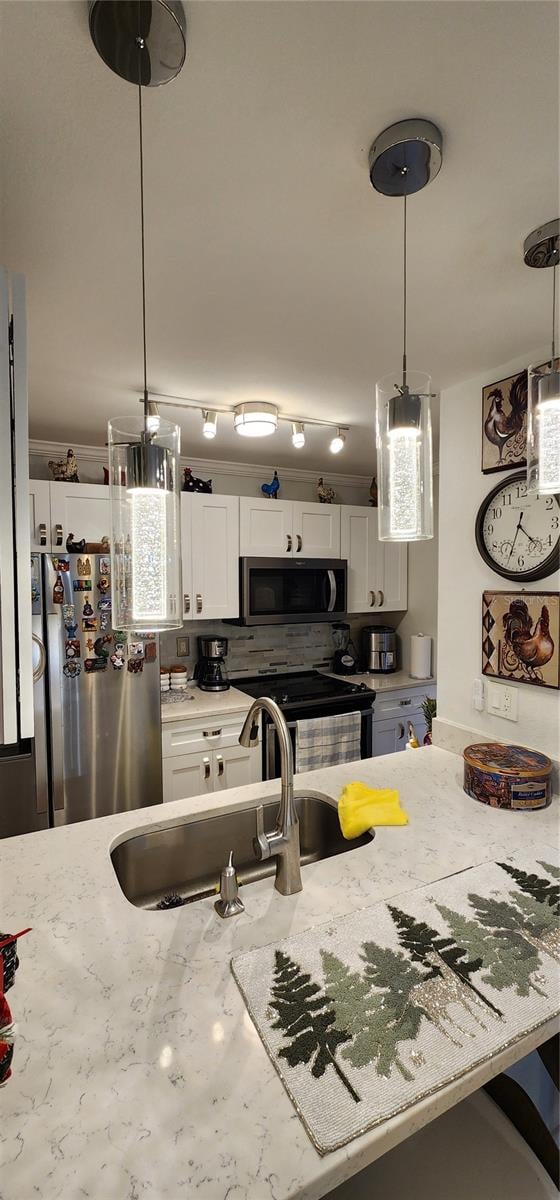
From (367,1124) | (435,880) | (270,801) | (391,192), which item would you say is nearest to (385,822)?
(435,880)

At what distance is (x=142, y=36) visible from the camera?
67 cm

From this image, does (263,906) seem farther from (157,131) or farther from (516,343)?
(516,343)

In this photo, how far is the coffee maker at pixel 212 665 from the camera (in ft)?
10.3

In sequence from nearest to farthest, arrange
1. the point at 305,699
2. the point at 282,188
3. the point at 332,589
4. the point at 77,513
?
1. the point at 282,188
2. the point at 77,513
3. the point at 305,699
4. the point at 332,589

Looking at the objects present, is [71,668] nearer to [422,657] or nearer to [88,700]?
[88,700]

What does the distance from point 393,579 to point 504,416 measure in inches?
80.3

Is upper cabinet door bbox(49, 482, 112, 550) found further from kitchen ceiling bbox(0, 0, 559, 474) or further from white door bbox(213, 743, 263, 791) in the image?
white door bbox(213, 743, 263, 791)

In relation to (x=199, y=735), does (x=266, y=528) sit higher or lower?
higher

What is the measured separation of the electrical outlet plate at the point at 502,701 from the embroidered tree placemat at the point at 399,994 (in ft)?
2.30

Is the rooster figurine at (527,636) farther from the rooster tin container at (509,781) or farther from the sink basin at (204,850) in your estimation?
the sink basin at (204,850)

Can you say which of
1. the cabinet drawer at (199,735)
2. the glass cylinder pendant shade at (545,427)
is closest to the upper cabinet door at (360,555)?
the cabinet drawer at (199,735)

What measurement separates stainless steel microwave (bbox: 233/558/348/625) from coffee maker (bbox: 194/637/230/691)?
0.22m

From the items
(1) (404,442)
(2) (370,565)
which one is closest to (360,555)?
(2) (370,565)

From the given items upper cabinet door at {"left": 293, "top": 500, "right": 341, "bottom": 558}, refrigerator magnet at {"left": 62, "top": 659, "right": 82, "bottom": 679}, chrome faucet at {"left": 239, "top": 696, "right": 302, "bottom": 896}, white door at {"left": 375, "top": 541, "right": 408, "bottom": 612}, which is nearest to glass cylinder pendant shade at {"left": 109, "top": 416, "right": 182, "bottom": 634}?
chrome faucet at {"left": 239, "top": 696, "right": 302, "bottom": 896}
